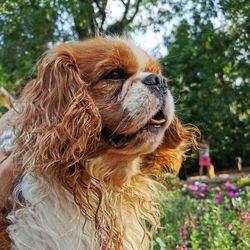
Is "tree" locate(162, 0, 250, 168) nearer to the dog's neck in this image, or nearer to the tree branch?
the tree branch

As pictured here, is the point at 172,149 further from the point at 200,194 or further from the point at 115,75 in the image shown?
the point at 200,194

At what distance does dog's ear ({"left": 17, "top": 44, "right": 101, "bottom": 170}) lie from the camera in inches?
110

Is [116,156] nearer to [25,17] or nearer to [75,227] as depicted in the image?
[75,227]

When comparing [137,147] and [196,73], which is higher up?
[137,147]

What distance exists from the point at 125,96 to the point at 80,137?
1.02 feet

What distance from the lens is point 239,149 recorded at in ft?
59.5

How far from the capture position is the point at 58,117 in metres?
2.88

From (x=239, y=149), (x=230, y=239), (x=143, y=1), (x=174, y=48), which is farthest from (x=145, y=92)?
(x=239, y=149)

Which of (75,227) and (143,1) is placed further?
(143,1)

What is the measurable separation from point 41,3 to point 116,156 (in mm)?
4478

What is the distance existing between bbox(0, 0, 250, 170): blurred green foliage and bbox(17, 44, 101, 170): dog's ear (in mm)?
3285

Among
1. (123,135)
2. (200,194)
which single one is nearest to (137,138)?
(123,135)

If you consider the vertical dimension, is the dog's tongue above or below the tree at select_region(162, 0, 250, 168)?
above

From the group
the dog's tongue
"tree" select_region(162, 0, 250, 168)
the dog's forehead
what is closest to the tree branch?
"tree" select_region(162, 0, 250, 168)
